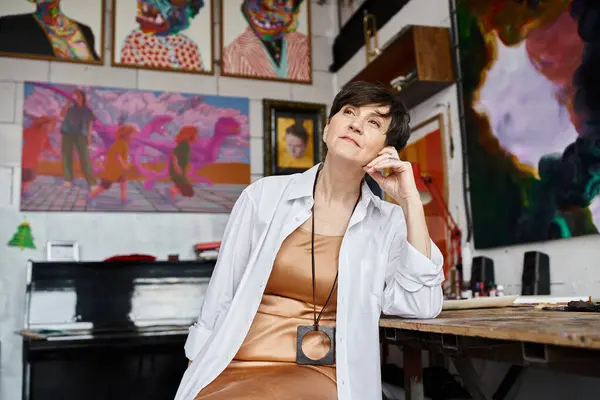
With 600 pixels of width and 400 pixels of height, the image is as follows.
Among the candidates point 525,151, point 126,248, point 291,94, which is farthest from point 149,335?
point 291,94

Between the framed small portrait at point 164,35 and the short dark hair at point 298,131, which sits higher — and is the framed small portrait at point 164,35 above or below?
above

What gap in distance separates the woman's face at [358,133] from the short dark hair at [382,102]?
0.05 ft

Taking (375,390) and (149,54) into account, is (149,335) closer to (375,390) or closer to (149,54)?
(375,390)

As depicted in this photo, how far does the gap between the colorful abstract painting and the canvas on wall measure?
328 millimetres

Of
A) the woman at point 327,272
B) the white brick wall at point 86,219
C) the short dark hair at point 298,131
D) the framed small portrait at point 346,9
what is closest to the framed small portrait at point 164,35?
the white brick wall at point 86,219

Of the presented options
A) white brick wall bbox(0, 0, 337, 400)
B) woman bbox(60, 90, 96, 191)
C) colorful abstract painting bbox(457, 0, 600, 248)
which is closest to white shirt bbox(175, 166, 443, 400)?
colorful abstract painting bbox(457, 0, 600, 248)

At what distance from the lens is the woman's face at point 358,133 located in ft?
5.54

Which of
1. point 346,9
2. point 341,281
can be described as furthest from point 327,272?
point 346,9

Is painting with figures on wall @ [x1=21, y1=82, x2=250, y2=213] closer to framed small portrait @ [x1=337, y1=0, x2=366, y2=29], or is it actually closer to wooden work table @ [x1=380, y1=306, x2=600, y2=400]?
framed small portrait @ [x1=337, y1=0, x2=366, y2=29]

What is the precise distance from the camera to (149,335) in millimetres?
3148

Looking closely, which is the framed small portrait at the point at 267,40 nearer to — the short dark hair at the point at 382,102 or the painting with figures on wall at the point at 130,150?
the painting with figures on wall at the point at 130,150

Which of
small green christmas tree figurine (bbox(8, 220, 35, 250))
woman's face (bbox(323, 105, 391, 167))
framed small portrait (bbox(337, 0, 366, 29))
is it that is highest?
framed small portrait (bbox(337, 0, 366, 29))

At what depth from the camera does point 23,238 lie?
4.12m

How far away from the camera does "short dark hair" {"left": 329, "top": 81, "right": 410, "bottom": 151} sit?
1714 millimetres
